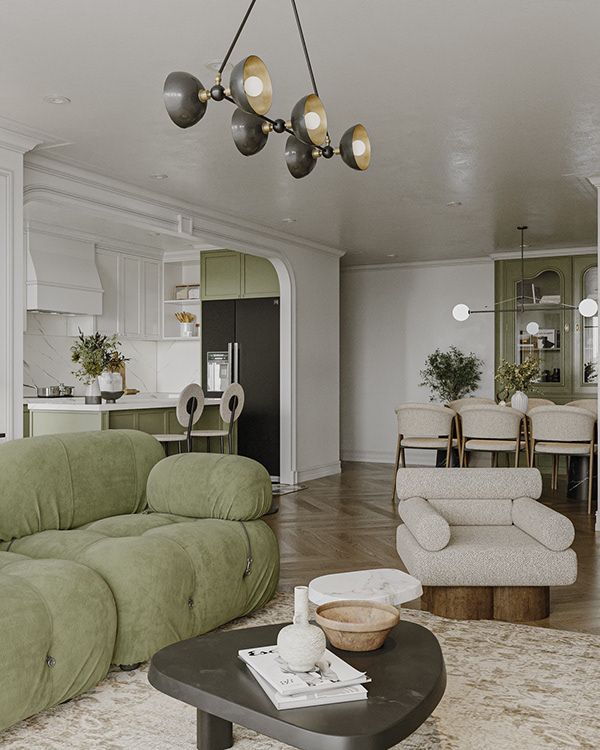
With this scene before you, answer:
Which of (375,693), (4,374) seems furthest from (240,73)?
(4,374)

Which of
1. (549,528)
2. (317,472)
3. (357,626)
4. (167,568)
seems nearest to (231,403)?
(317,472)

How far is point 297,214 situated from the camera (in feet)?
23.9

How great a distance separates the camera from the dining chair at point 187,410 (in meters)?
A: 6.78

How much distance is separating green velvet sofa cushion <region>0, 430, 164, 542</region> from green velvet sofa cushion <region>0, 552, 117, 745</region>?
23.3 inches

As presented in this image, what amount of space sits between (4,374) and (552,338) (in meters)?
6.62

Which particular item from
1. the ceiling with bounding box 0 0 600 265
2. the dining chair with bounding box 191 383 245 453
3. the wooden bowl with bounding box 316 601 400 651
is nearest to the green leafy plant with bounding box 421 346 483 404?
the ceiling with bounding box 0 0 600 265

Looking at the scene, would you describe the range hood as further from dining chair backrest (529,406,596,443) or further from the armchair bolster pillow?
the armchair bolster pillow

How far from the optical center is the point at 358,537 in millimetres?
5668

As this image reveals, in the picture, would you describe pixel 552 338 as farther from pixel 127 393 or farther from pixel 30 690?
pixel 30 690

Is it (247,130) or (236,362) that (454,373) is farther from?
(247,130)

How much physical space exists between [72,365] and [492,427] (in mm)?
4644

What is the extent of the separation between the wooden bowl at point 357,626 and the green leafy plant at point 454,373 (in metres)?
7.57

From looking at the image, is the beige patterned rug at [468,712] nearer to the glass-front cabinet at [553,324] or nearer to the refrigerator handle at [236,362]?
the refrigerator handle at [236,362]

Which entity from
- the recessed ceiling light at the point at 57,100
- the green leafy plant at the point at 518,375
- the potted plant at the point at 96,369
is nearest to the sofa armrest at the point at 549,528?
the recessed ceiling light at the point at 57,100
